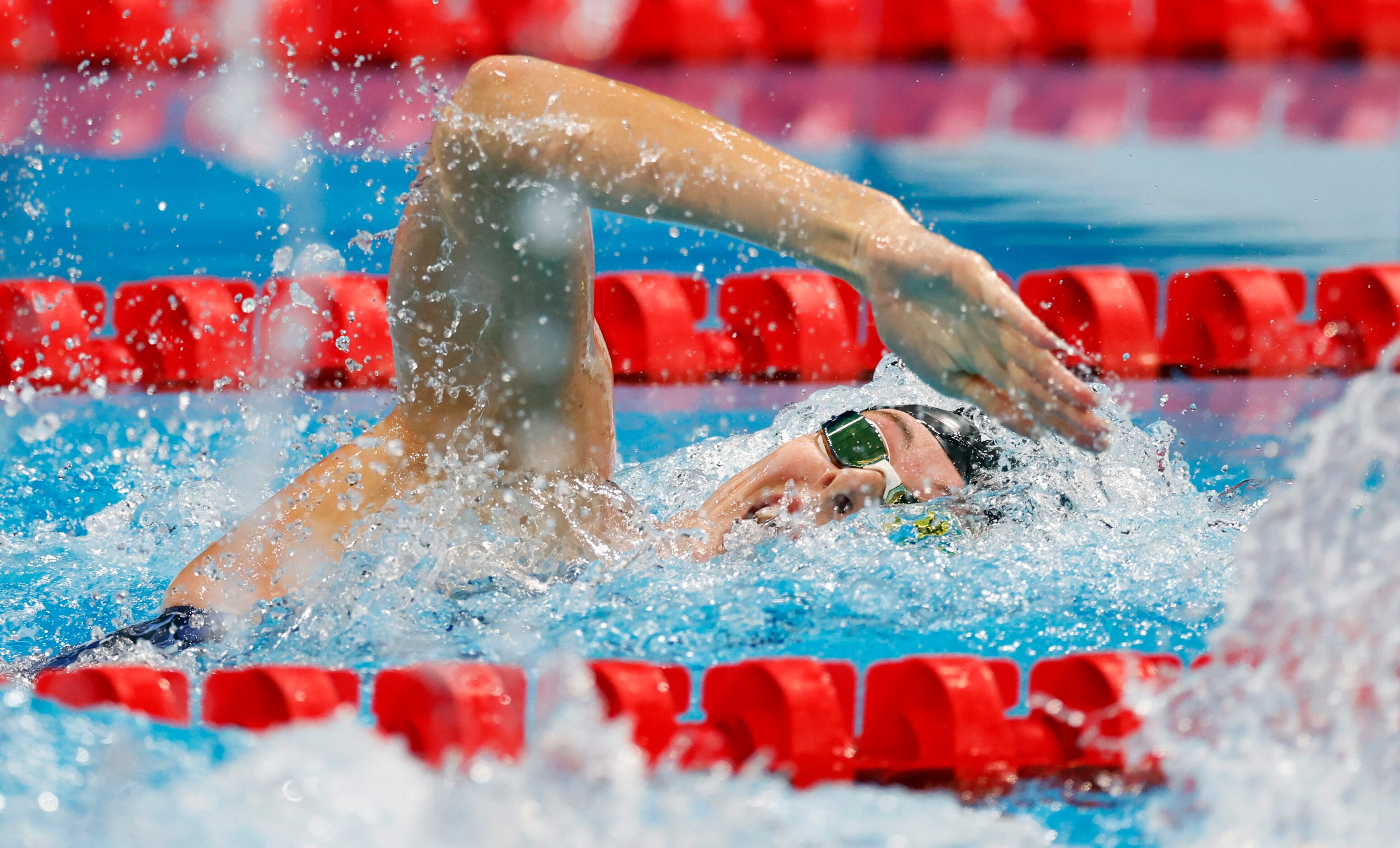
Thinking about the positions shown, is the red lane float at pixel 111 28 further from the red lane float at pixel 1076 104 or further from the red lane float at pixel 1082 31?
the red lane float at pixel 1082 31

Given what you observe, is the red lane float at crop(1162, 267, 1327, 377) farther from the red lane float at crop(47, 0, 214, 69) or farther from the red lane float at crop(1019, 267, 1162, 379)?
the red lane float at crop(47, 0, 214, 69)

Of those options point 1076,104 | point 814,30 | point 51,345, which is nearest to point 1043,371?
point 51,345

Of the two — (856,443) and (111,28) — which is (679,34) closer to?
(111,28)

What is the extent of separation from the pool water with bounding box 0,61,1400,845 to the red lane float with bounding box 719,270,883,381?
7 centimetres

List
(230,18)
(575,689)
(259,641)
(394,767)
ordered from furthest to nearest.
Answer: (230,18) → (259,641) → (394,767) → (575,689)

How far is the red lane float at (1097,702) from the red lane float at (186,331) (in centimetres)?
196

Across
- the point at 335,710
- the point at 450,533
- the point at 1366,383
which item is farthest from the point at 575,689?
the point at 1366,383

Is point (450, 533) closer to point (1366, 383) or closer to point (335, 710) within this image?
point (335, 710)

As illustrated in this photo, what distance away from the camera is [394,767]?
4.02 ft

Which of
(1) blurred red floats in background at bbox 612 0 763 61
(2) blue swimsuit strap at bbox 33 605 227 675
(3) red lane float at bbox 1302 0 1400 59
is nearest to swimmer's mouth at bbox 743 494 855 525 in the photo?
(2) blue swimsuit strap at bbox 33 605 227 675

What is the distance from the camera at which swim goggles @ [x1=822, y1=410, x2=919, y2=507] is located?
5.64 ft

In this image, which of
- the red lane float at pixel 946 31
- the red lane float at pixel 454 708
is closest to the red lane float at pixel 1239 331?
the red lane float at pixel 454 708

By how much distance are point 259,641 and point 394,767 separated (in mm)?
417

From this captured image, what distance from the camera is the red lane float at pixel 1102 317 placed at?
9.81 ft
